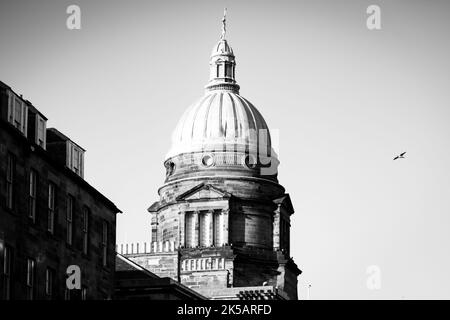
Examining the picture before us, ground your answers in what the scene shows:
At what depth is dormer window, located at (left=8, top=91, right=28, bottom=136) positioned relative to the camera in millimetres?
68231

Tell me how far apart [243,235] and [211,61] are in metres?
14.6

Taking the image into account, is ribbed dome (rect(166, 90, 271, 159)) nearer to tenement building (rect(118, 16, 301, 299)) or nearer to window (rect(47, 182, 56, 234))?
tenement building (rect(118, 16, 301, 299))

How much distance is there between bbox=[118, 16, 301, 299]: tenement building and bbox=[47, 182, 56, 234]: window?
180 ft

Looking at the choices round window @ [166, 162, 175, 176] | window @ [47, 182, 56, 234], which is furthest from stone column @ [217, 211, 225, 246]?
window @ [47, 182, 56, 234]

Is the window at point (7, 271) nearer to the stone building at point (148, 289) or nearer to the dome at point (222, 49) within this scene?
the stone building at point (148, 289)

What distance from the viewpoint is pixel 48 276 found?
228ft

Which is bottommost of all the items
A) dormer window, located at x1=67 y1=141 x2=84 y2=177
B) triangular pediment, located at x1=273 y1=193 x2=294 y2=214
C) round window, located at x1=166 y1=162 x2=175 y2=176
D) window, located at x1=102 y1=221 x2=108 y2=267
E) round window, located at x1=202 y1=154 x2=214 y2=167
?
window, located at x1=102 y1=221 x2=108 y2=267

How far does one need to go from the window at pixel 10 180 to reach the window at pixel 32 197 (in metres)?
1.83

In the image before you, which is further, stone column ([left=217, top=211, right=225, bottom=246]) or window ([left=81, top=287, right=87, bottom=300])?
stone column ([left=217, top=211, right=225, bottom=246])
